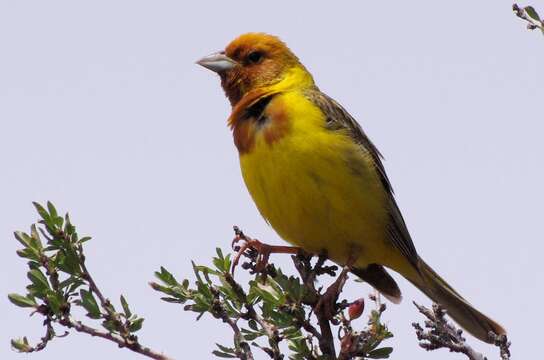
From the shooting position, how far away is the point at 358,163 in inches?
220

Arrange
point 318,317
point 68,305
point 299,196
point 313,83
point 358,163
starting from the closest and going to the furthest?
point 68,305 → point 318,317 → point 299,196 → point 358,163 → point 313,83

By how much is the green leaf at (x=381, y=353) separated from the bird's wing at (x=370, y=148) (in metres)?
1.90

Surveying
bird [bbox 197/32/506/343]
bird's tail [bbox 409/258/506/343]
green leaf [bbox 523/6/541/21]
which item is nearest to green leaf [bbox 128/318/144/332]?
bird [bbox 197/32/506/343]

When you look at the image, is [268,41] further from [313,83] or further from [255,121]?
[255,121]

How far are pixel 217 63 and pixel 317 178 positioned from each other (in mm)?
1646

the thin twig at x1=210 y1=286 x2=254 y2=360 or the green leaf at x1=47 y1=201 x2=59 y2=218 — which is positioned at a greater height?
the green leaf at x1=47 y1=201 x2=59 y2=218

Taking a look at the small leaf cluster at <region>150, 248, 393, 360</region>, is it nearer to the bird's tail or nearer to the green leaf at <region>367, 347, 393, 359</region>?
the green leaf at <region>367, 347, 393, 359</region>

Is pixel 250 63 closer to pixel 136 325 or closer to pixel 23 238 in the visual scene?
pixel 23 238

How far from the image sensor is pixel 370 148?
19.9 feet

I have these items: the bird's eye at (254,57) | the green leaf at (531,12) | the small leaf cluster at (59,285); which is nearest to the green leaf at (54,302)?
the small leaf cluster at (59,285)

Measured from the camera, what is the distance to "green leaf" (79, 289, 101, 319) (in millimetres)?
3607

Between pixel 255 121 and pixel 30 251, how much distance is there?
2177mm

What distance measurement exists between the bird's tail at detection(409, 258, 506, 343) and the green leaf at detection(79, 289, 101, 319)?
323 centimetres

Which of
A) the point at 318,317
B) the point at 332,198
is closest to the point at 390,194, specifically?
the point at 332,198
